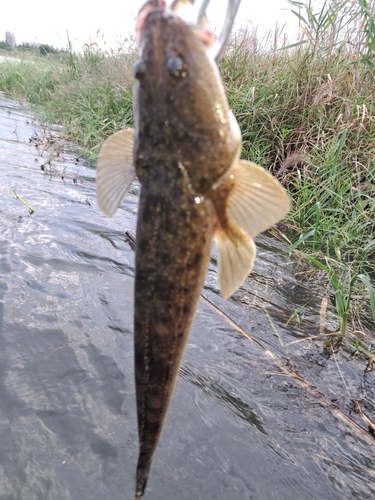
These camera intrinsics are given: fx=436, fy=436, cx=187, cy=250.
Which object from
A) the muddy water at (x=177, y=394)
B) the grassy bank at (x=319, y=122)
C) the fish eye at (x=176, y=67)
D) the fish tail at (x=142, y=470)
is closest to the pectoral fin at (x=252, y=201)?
the fish eye at (x=176, y=67)

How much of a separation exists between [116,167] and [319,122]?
484 centimetres

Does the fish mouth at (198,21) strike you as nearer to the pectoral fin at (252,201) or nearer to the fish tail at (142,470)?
the pectoral fin at (252,201)

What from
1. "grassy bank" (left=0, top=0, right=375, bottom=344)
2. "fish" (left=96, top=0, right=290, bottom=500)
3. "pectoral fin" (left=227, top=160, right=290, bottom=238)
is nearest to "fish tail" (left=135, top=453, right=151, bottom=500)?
"fish" (left=96, top=0, right=290, bottom=500)

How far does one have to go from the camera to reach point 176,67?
4.27 feet

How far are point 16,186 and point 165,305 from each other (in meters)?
4.76

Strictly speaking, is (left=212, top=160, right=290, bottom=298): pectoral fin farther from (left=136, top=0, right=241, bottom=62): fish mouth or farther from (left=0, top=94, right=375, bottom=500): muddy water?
(left=0, top=94, right=375, bottom=500): muddy water

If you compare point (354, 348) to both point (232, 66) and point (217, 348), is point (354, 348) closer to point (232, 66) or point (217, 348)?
point (217, 348)

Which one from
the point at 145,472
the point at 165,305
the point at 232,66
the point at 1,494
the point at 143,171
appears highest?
the point at 232,66

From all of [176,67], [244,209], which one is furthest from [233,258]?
[176,67]

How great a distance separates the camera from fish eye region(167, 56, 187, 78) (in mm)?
1302

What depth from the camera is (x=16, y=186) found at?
544cm

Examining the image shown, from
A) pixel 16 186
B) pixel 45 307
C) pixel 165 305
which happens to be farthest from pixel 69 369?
pixel 16 186

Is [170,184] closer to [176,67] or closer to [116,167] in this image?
[116,167]

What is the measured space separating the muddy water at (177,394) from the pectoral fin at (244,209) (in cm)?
131
